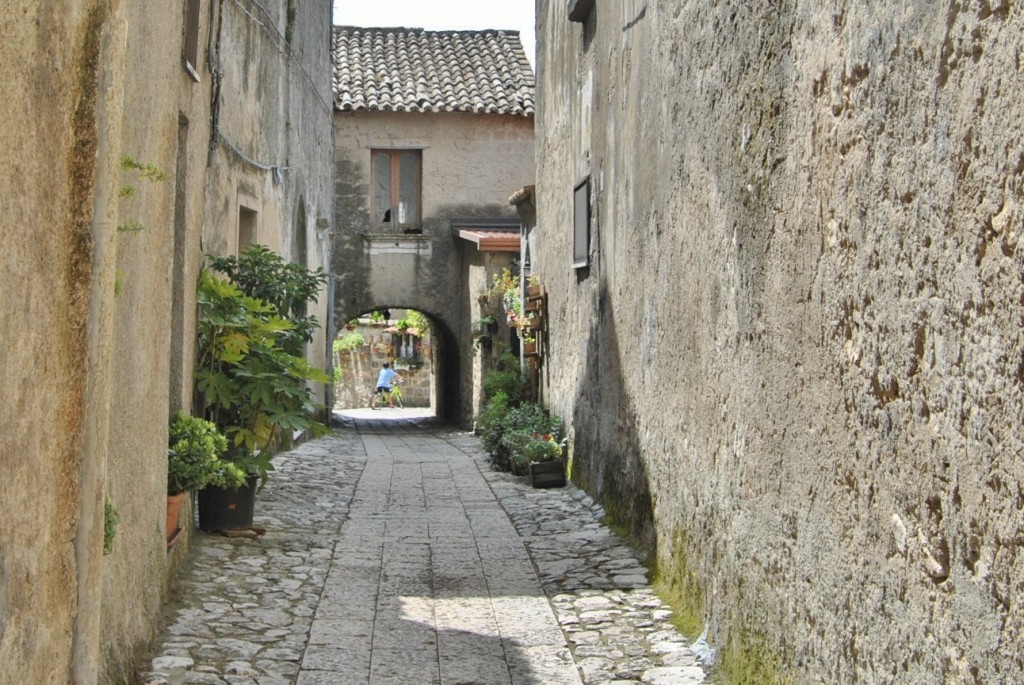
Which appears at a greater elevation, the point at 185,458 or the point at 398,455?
the point at 185,458

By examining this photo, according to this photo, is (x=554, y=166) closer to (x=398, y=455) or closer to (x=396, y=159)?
(x=398, y=455)

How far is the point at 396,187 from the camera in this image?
72.5 ft

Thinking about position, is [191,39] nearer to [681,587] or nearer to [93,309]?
[93,309]

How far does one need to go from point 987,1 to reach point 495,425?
34.9ft

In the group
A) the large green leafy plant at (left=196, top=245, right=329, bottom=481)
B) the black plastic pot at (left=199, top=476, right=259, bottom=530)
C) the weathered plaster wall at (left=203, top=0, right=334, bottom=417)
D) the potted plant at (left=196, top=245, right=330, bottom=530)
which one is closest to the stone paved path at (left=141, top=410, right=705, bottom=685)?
the black plastic pot at (left=199, top=476, right=259, bottom=530)

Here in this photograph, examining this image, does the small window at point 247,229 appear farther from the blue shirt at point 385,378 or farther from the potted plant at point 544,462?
the blue shirt at point 385,378

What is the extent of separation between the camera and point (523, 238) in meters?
16.5

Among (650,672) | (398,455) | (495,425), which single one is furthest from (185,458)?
(398,455)

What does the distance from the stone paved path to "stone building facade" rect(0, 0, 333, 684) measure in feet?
1.26

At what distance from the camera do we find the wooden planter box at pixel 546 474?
10914mm

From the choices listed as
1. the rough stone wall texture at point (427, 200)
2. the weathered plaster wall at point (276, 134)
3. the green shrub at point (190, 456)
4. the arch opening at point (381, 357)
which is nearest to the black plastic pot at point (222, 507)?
the green shrub at point (190, 456)

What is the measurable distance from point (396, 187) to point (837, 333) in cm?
1853

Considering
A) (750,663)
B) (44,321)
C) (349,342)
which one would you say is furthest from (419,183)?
(44,321)

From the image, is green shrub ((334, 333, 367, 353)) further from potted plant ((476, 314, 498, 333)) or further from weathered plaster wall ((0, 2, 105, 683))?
weathered plaster wall ((0, 2, 105, 683))
